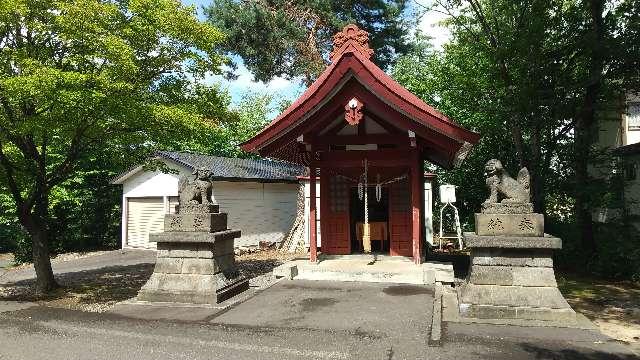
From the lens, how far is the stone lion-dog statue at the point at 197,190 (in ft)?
28.5

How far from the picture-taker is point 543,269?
6949 millimetres

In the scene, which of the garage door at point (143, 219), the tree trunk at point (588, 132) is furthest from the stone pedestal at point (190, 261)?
the garage door at point (143, 219)

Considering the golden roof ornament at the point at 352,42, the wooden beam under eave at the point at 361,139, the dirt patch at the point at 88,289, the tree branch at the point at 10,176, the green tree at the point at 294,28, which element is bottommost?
→ the dirt patch at the point at 88,289

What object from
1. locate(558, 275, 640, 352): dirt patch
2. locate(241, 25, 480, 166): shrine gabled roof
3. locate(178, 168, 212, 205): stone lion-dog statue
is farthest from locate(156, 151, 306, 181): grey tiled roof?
locate(558, 275, 640, 352): dirt patch

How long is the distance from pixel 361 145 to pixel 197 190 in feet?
15.0

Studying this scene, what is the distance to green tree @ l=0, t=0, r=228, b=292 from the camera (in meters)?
7.70

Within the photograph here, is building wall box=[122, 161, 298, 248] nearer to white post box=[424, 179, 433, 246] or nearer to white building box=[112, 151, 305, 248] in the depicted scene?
white building box=[112, 151, 305, 248]

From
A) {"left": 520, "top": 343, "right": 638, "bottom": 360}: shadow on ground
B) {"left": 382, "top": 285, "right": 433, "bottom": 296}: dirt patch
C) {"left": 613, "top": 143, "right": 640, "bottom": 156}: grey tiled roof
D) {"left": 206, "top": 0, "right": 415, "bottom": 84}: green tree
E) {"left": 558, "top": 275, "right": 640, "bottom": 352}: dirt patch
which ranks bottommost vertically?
{"left": 558, "top": 275, "right": 640, "bottom": 352}: dirt patch

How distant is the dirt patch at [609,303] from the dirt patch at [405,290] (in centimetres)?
287

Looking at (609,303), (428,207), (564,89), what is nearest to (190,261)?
(609,303)

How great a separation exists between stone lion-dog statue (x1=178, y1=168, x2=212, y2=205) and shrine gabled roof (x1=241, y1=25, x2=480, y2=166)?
194cm

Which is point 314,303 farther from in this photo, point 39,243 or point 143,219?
point 143,219

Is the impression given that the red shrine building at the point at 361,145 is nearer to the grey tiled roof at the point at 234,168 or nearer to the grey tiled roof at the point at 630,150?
the grey tiled roof at the point at 234,168

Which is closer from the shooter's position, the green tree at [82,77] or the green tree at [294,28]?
the green tree at [82,77]
